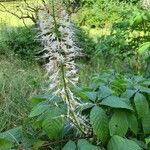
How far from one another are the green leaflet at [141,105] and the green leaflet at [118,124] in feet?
0.30

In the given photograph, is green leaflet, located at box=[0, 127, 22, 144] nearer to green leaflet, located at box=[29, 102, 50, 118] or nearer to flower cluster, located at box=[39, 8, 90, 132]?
green leaflet, located at box=[29, 102, 50, 118]

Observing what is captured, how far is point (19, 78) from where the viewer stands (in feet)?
18.7

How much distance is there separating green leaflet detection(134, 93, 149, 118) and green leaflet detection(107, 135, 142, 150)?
0.70 feet

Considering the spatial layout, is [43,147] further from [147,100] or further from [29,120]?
[29,120]

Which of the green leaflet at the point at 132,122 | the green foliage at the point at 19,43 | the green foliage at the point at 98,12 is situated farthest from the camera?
the green foliage at the point at 98,12

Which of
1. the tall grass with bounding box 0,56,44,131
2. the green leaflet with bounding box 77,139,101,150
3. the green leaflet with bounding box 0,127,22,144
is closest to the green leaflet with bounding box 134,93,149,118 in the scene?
the green leaflet with bounding box 77,139,101,150

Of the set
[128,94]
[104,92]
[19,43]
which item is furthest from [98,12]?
[104,92]

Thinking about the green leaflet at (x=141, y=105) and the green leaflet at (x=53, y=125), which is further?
the green leaflet at (x=141, y=105)

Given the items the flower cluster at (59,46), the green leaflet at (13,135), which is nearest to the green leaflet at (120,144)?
the flower cluster at (59,46)

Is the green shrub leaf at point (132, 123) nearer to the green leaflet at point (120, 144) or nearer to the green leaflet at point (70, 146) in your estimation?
the green leaflet at point (120, 144)

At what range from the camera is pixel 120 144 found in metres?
2.38

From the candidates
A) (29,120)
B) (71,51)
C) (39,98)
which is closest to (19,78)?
(29,120)

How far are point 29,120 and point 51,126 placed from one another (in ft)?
4.18

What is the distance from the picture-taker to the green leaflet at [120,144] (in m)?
2.37
